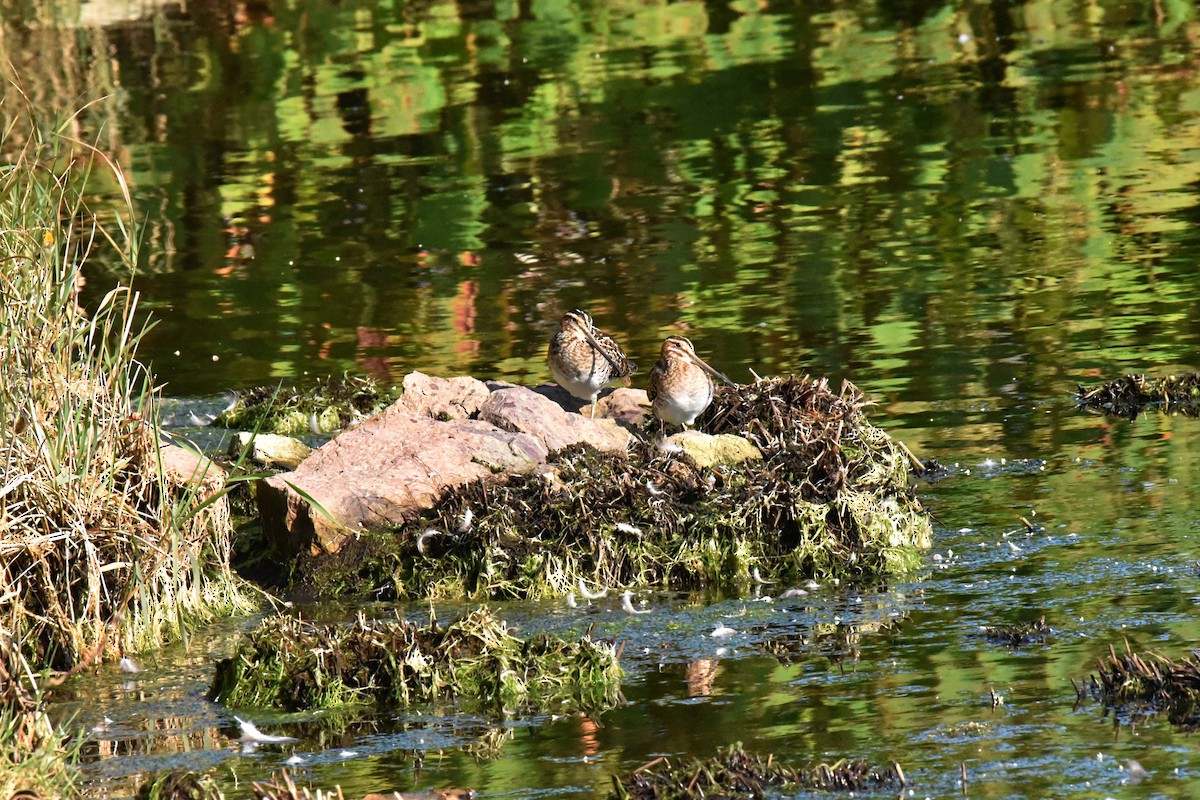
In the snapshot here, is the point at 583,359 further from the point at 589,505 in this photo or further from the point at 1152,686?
the point at 1152,686

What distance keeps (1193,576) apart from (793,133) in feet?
49.7

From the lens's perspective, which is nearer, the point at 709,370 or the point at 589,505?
the point at 589,505

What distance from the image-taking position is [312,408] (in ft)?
39.8

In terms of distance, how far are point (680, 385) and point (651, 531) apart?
128 cm

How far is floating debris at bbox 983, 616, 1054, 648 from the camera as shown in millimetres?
7383

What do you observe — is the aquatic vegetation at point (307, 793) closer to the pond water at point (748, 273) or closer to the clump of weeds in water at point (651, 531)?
the pond water at point (748, 273)

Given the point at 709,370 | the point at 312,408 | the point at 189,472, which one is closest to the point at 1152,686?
the point at 709,370

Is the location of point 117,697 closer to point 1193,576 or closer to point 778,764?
point 778,764

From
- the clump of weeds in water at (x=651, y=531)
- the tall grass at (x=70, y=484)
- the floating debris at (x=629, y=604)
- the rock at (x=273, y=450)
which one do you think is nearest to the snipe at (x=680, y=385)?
the clump of weeds in water at (x=651, y=531)

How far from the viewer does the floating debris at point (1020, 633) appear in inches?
291

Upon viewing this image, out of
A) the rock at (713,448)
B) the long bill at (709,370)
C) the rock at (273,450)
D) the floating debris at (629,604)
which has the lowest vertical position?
the floating debris at (629,604)

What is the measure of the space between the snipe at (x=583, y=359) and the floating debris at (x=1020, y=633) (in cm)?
368

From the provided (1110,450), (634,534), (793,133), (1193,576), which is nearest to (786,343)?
(1110,450)

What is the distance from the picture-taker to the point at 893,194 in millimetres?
→ 19000
